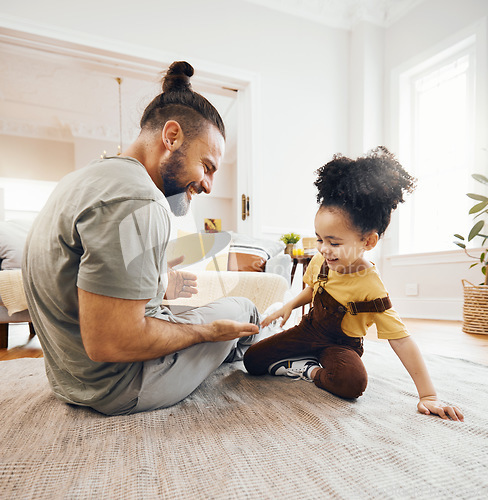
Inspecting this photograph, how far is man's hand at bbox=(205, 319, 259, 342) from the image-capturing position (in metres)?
0.87

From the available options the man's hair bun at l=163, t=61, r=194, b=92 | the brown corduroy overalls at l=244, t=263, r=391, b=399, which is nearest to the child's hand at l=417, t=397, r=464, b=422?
the brown corduroy overalls at l=244, t=263, r=391, b=399

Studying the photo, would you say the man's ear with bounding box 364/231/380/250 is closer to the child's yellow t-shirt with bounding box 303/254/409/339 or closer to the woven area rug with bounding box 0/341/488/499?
the child's yellow t-shirt with bounding box 303/254/409/339

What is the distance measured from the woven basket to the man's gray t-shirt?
2302 millimetres

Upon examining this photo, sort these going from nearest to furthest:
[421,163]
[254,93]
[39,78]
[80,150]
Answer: [254,93], [421,163], [39,78], [80,150]

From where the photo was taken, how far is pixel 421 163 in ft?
11.5

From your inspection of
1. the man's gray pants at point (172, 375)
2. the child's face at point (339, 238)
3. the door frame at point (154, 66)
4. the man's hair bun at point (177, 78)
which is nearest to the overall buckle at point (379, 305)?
the child's face at point (339, 238)

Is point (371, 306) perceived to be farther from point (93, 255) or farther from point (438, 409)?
point (93, 255)

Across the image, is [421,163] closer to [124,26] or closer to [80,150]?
[124,26]

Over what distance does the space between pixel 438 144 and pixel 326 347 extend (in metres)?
3.01

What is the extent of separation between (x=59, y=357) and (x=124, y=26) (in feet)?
9.20

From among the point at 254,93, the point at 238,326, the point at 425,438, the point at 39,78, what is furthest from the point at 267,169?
the point at 39,78

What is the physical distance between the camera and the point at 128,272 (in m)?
0.66

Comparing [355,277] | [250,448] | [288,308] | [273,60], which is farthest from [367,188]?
[273,60]

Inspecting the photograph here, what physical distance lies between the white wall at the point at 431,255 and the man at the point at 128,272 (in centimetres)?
265
